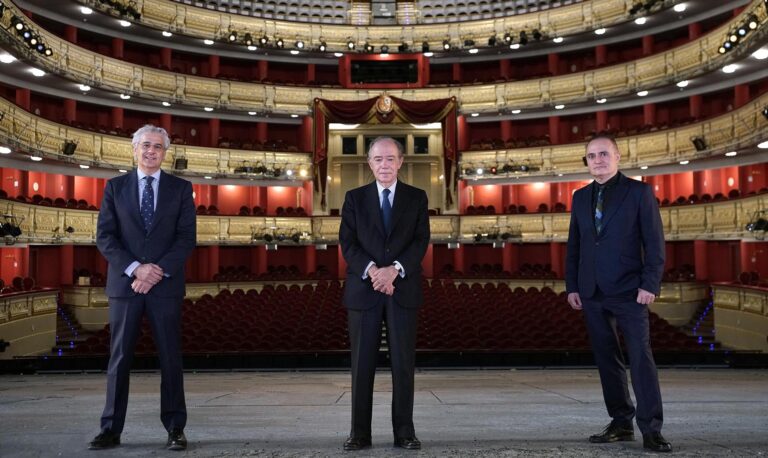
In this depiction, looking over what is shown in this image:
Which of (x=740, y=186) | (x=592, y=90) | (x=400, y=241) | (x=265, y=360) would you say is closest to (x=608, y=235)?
(x=400, y=241)

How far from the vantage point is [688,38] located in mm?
24344

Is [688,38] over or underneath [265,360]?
over

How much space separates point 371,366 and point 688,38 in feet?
81.7

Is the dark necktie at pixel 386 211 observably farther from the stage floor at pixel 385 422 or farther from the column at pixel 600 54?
the column at pixel 600 54

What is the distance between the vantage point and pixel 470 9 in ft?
94.2

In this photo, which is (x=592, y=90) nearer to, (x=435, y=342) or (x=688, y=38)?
(x=688, y=38)

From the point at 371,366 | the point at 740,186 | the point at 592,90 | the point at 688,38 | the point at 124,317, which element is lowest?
the point at 371,366

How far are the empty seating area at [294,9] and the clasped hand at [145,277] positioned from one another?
2612 cm

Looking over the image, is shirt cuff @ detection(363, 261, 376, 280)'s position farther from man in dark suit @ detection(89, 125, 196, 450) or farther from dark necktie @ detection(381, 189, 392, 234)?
man in dark suit @ detection(89, 125, 196, 450)

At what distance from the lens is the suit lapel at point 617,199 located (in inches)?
146

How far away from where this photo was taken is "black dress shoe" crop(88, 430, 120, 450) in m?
3.12

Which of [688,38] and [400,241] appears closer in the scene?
[400,241]

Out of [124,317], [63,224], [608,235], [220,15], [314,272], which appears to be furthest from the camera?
[220,15]

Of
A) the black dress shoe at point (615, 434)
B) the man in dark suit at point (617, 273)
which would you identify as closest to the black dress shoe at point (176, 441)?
the black dress shoe at point (615, 434)
